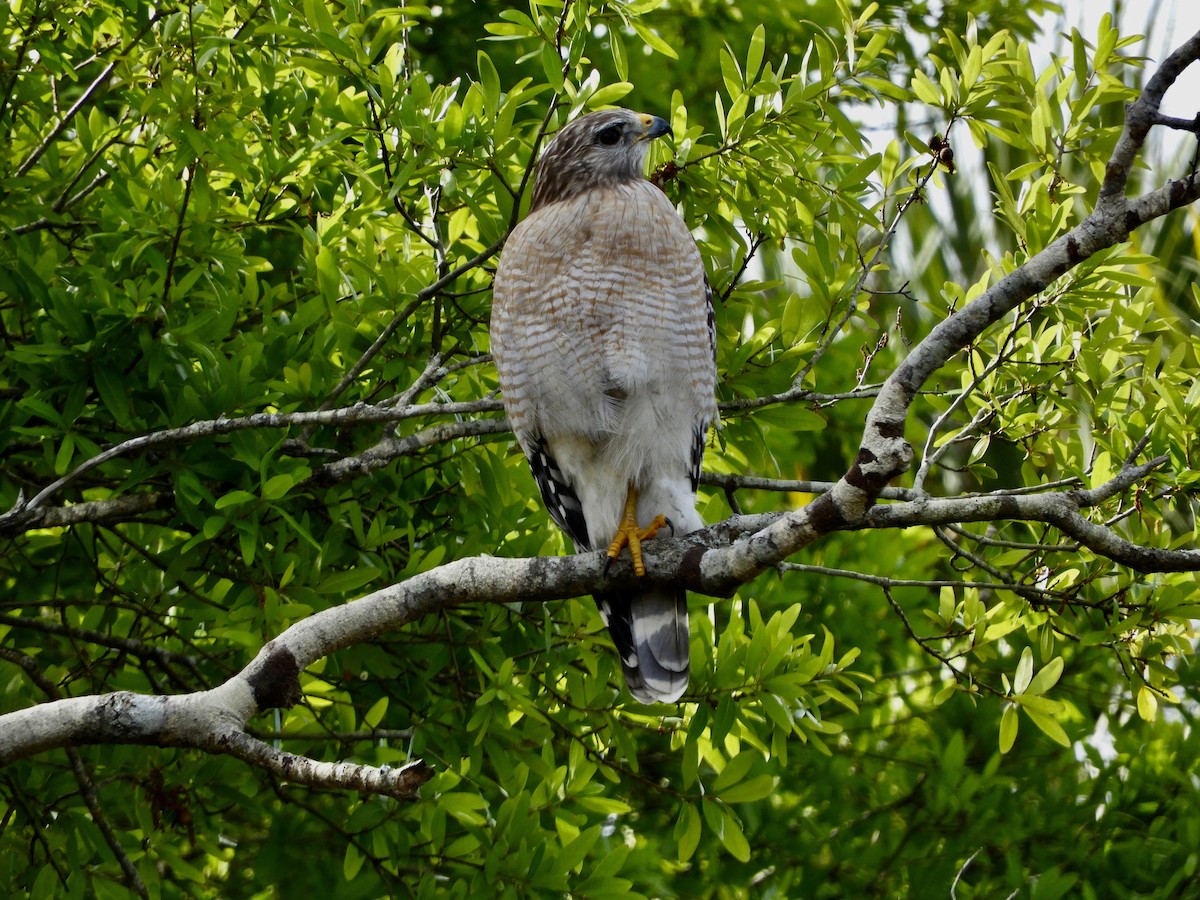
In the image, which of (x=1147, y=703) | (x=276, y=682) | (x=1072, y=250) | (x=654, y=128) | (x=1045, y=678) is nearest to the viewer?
(x=1072, y=250)

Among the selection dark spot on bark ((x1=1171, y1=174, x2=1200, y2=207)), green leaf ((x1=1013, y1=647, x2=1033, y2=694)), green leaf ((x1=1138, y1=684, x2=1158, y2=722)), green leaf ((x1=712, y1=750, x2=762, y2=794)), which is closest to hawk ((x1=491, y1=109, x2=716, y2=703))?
green leaf ((x1=712, y1=750, x2=762, y2=794))

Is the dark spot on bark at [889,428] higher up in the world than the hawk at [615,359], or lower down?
higher up

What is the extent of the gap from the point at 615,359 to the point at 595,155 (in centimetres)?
76

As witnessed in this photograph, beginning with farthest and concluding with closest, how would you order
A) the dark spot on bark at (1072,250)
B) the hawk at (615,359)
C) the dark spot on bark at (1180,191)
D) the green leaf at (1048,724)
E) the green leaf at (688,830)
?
the hawk at (615,359), the green leaf at (688,830), the green leaf at (1048,724), the dark spot on bark at (1072,250), the dark spot on bark at (1180,191)

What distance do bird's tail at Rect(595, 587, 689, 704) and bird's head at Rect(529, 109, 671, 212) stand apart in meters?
1.28

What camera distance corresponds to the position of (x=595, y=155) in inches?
152

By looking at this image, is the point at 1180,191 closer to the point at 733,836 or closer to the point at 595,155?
the point at 733,836

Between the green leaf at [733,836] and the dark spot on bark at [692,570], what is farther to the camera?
the green leaf at [733,836]

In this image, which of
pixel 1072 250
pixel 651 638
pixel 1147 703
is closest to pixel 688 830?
pixel 651 638

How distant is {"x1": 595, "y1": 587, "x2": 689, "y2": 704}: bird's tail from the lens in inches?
128

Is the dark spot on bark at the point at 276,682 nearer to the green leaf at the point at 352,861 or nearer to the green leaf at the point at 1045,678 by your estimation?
the green leaf at the point at 352,861

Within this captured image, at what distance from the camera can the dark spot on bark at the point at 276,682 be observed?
239 cm

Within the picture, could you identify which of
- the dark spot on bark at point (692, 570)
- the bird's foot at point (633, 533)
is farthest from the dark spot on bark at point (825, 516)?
the bird's foot at point (633, 533)

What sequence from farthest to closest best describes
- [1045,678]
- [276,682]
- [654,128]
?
[654,128] < [1045,678] < [276,682]
